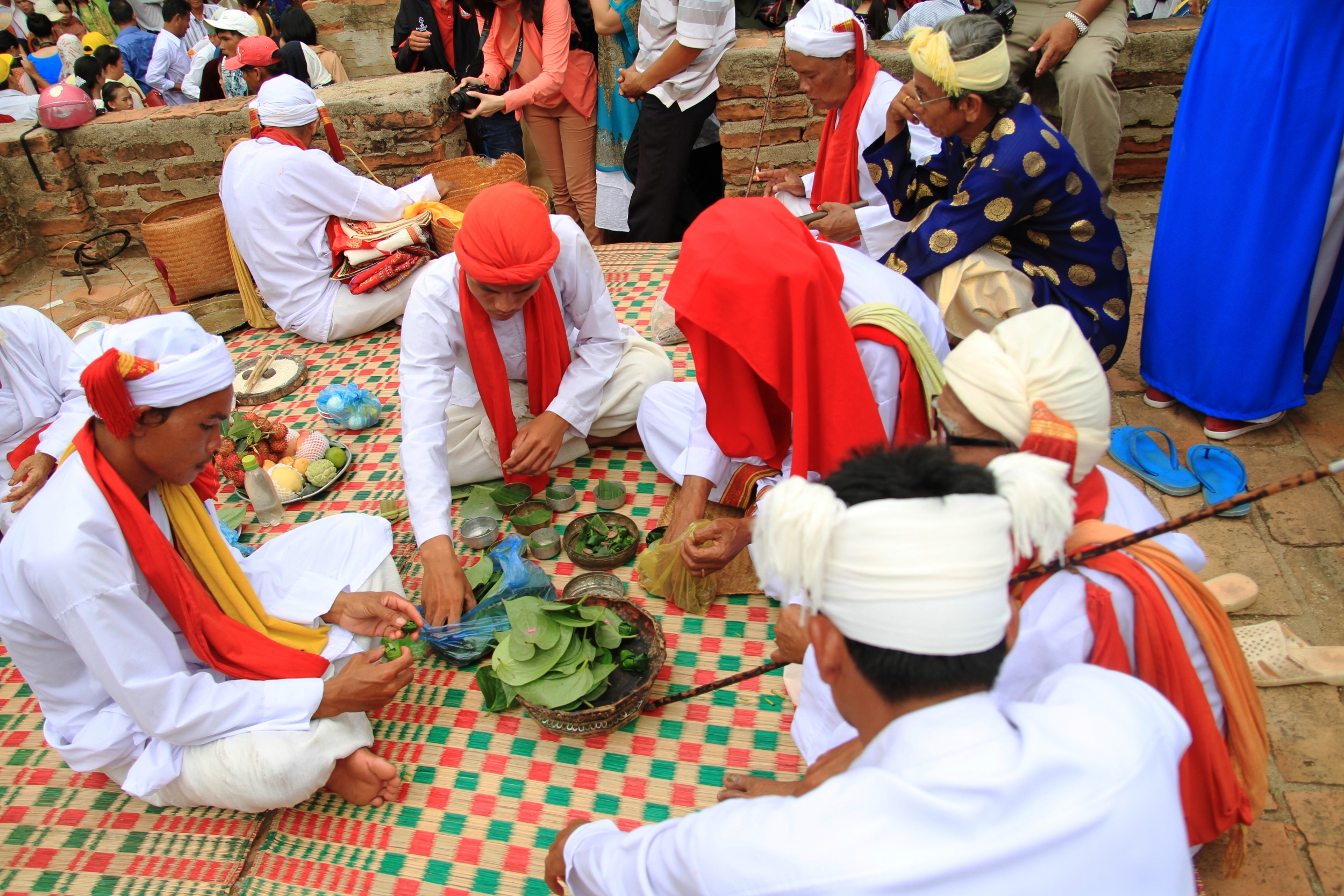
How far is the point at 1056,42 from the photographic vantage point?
4.33 metres

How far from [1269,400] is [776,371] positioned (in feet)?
7.50

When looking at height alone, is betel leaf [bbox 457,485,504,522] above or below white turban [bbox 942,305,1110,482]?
below

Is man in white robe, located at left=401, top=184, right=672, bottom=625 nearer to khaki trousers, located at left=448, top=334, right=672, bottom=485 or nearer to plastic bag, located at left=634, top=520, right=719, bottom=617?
khaki trousers, located at left=448, top=334, right=672, bottom=485

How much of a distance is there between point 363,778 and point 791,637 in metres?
1.22

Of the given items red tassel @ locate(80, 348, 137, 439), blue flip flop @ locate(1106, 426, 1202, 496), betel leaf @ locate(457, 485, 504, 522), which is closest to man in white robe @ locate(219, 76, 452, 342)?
betel leaf @ locate(457, 485, 504, 522)

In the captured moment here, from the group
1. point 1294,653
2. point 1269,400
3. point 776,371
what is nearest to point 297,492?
point 776,371

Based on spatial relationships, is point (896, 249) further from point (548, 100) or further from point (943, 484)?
point (548, 100)

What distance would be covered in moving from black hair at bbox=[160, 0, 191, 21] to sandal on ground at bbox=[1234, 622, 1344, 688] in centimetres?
947

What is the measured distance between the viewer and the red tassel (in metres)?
1.78

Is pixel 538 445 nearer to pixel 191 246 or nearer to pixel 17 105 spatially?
pixel 191 246

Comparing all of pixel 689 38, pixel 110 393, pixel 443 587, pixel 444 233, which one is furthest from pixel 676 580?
pixel 689 38

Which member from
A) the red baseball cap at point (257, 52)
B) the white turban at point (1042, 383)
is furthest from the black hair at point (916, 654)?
the red baseball cap at point (257, 52)

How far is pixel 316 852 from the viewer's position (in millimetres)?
2127

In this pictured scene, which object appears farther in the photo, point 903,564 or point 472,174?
point 472,174
